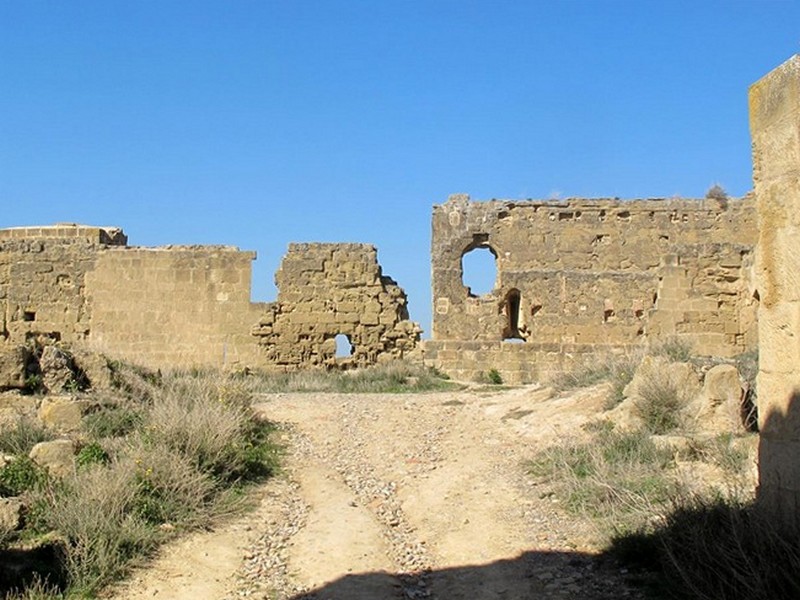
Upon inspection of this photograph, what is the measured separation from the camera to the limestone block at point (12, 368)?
9.63 meters

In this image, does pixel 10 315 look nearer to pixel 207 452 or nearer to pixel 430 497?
pixel 207 452

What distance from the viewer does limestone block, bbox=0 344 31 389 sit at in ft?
31.6

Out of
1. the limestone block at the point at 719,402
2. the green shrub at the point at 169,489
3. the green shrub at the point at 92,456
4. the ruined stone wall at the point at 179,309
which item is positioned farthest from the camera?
the ruined stone wall at the point at 179,309

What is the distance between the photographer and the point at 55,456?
7.51m

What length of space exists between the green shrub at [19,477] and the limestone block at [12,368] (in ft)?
8.56

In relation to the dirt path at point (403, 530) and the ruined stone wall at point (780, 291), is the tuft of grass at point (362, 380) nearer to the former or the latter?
the dirt path at point (403, 530)

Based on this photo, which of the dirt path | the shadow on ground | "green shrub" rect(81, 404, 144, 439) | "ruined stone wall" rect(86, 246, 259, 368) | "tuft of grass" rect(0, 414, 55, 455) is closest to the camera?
the shadow on ground

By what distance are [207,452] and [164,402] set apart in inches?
66.2

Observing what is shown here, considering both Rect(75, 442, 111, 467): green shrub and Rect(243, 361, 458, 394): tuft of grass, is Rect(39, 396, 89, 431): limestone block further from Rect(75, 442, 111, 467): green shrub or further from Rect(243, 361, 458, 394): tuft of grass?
Rect(243, 361, 458, 394): tuft of grass

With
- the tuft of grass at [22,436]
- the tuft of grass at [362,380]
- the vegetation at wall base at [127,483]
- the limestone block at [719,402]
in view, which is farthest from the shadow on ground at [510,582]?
the tuft of grass at [362,380]

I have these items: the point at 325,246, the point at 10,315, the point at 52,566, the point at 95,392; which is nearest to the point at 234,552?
the point at 52,566

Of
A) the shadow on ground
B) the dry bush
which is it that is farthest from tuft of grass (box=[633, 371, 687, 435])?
the dry bush

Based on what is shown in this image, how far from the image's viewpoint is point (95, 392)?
32.8 ft

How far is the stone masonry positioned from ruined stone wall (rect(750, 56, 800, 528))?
12680mm
